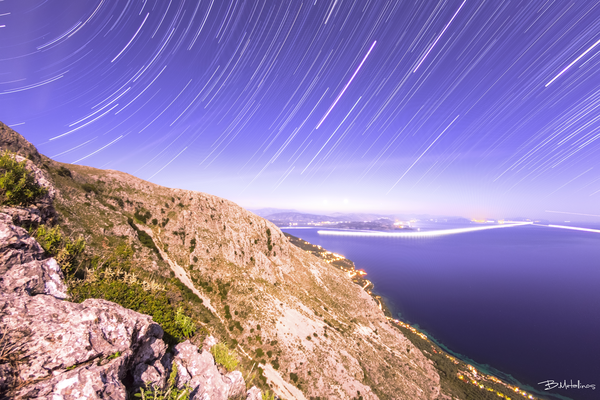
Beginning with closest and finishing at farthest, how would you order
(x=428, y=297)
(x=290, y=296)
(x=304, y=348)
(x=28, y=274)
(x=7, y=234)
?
(x=28, y=274) → (x=7, y=234) → (x=304, y=348) → (x=290, y=296) → (x=428, y=297)

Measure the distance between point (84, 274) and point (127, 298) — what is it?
380cm

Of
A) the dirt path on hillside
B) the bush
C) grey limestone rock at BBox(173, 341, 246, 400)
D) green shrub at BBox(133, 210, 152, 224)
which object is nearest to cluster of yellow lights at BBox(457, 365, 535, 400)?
the dirt path on hillside

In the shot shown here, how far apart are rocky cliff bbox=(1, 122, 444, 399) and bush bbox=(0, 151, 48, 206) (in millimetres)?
6659

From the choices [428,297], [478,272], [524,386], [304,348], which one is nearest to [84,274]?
[304,348]

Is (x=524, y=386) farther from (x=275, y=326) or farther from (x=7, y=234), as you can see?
(x=7, y=234)

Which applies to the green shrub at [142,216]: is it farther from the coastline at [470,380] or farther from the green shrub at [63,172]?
the coastline at [470,380]

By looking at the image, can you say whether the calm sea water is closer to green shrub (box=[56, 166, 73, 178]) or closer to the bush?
the bush

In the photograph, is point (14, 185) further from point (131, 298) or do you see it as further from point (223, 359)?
point (223, 359)

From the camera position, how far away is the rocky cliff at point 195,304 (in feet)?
30.1

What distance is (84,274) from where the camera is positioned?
54.1 feet

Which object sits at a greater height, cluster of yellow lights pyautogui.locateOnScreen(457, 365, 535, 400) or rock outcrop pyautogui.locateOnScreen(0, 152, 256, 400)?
rock outcrop pyautogui.locateOnScreen(0, 152, 256, 400)

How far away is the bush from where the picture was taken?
15289 mm

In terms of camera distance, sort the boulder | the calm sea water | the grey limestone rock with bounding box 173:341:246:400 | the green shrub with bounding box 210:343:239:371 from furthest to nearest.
A: the calm sea water, the green shrub with bounding box 210:343:239:371, the grey limestone rock with bounding box 173:341:246:400, the boulder

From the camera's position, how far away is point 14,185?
52.2 ft
